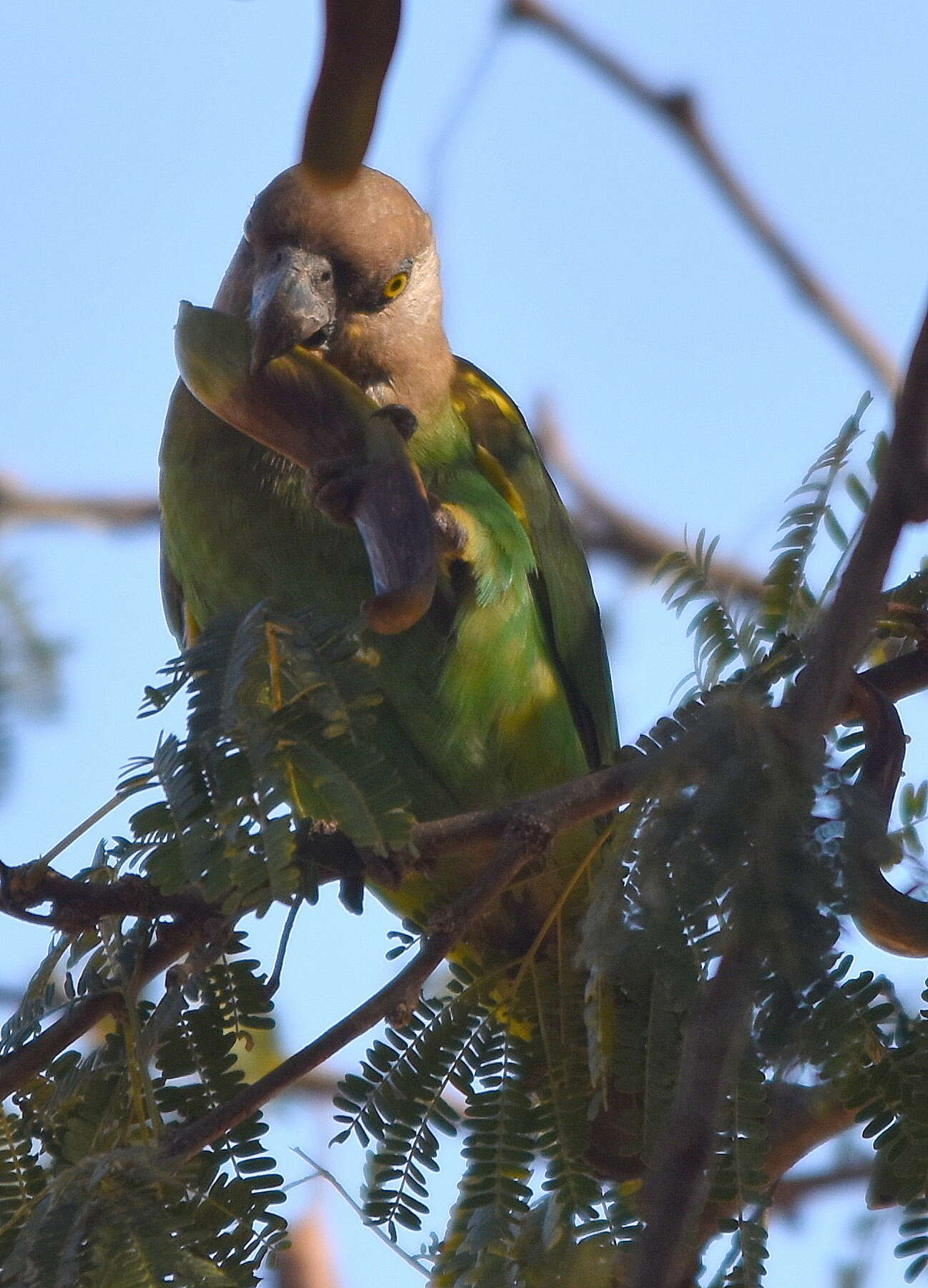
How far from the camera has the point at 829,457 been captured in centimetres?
220

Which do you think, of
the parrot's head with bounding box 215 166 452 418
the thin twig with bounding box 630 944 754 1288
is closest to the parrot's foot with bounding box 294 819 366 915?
the thin twig with bounding box 630 944 754 1288

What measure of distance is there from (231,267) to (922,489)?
8.61 feet

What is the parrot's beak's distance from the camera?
2.91m

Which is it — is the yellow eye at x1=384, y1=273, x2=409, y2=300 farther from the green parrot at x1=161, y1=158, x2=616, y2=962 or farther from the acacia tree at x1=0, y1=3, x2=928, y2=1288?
the acacia tree at x1=0, y1=3, x2=928, y2=1288

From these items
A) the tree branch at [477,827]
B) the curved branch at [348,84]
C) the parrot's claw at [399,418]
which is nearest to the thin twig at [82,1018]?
the tree branch at [477,827]

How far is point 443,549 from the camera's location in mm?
2873

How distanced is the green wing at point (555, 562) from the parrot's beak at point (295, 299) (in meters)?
0.42

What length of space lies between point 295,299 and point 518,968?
1.60m

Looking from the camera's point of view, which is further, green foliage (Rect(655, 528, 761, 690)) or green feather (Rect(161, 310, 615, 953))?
green feather (Rect(161, 310, 615, 953))

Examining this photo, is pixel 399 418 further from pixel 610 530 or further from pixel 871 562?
pixel 610 530

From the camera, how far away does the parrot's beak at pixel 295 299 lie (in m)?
2.91

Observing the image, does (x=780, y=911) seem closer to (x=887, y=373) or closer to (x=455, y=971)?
(x=455, y=971)

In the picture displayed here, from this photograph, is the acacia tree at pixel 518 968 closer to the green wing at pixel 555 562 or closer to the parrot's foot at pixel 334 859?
the parrot's foot at pixel 334 859

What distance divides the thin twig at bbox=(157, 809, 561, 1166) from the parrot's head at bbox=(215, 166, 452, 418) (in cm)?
165
